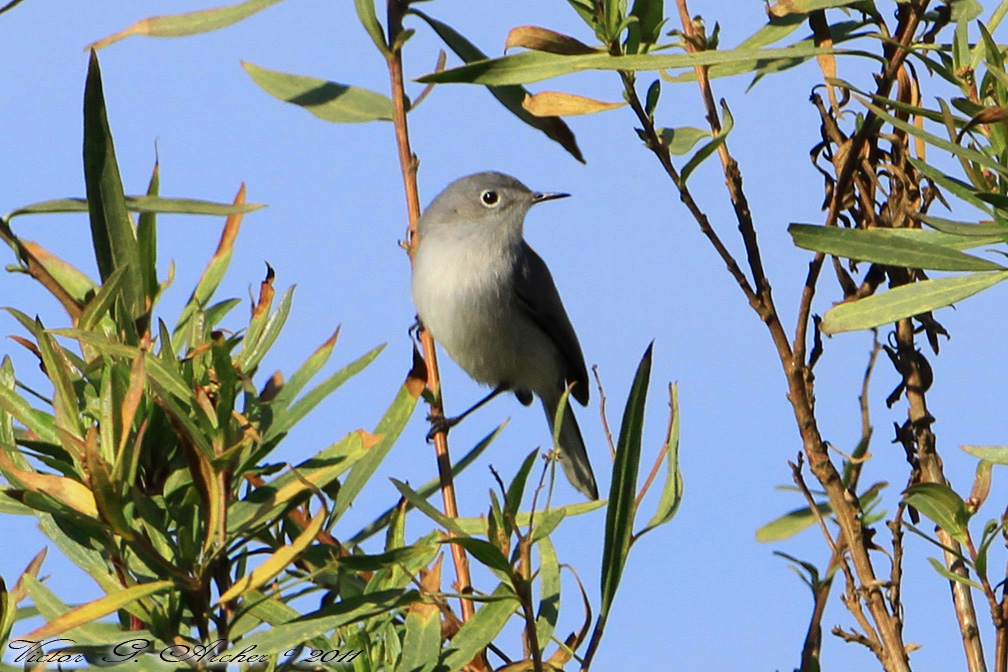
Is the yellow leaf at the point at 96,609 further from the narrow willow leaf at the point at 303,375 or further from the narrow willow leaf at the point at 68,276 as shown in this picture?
the narrow willow leaf at the point at 68,276

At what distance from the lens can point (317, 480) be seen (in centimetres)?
196

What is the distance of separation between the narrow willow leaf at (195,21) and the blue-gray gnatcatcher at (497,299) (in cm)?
280

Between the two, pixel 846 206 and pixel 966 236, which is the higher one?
pixel 846 206

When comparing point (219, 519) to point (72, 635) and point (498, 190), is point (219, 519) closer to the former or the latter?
point (72, 635)

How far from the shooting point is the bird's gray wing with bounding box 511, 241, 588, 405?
5.79 m

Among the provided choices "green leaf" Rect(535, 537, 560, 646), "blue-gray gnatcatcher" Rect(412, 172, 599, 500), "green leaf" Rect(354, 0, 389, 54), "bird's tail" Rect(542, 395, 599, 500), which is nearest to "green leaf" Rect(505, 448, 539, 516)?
"green leaf" Rect(535, 537, 560, 646)

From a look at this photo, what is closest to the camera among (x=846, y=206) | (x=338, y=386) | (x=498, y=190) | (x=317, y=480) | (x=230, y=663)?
(x=230, y=663)

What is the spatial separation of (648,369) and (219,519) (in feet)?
2.27

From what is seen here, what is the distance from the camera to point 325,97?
9.18ft

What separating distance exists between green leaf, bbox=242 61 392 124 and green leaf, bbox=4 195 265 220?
0.66 metres

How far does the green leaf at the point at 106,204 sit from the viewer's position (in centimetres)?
194

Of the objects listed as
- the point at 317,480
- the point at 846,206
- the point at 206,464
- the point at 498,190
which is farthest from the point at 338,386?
the point at 498,190

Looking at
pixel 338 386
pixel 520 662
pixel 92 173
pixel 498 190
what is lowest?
pixel 520 662

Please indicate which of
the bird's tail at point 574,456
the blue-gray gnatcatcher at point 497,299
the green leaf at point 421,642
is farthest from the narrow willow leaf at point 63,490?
the bird's tail at point 574,456
